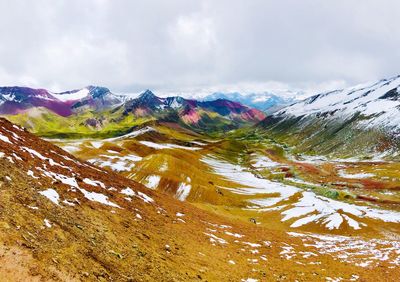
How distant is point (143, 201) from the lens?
53.2m

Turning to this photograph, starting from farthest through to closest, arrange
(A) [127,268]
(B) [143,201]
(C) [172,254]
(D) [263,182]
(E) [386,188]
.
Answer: (D) [263,182], (E) [386,188], (B) [143,201], (C) [172,254], (A) [127,268]

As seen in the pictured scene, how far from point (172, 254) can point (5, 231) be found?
17153 millimetres

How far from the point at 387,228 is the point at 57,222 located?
4011 inches

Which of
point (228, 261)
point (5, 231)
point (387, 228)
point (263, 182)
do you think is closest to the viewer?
point (5, 231)

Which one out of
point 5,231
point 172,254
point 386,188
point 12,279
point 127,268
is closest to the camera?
point 12,279

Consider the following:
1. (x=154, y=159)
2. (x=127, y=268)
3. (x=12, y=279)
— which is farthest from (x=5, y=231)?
(x=154, y=159)

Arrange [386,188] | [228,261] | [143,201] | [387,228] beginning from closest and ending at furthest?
[228,261] → [143,201] → [387,228] → [386,188]

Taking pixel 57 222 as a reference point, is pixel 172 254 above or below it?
below

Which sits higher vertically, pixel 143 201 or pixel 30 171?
pixel 30 171

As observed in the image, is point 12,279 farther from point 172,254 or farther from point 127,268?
point 172,254

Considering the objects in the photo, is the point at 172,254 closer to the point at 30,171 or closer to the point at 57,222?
the point at 57,222

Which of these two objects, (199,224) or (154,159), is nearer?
(199,224)

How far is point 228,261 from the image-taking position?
129 ft

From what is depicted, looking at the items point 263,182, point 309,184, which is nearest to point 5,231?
point 263,182
